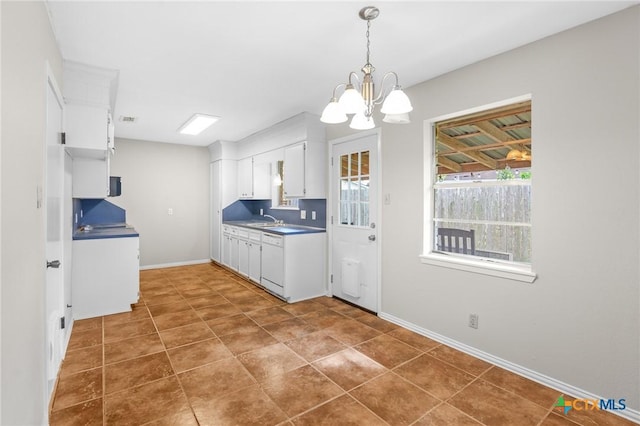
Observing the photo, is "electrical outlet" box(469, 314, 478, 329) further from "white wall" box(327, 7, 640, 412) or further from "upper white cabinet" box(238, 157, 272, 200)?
"upper white cabinet" box(238, 157, 272, 200)

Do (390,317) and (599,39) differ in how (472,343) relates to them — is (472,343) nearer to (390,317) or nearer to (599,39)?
(390,317)

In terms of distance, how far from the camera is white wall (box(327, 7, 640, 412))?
1.92m

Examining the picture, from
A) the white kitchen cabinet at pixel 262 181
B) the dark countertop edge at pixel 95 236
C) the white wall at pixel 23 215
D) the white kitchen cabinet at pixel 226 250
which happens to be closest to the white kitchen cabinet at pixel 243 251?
the white kitchen cabinet at pixel 226 250

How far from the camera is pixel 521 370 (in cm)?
237

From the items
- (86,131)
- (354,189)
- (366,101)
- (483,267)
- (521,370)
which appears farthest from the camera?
(354,189)

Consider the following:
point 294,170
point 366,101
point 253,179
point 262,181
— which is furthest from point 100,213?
point 366,101

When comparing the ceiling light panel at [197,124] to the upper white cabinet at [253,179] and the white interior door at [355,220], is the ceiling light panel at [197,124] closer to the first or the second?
the upper white cabinet at [253,179]

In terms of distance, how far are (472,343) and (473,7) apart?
2491 millimetres

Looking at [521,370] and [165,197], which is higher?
[165,197]

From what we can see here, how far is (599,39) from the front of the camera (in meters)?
2.03

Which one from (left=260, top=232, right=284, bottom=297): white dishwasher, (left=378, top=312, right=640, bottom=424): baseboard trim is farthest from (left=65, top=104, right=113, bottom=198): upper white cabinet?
A: (left=378, top=312, right=640, bottom=424): baseboard trim

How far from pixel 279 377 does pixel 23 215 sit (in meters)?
1.80

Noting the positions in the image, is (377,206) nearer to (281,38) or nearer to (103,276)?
(281,38)

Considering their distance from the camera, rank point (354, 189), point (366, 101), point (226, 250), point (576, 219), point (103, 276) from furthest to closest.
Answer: point (226, 250) → point (354, 189) → point (103, 276) → point (576, 219) → point (366, 101)
